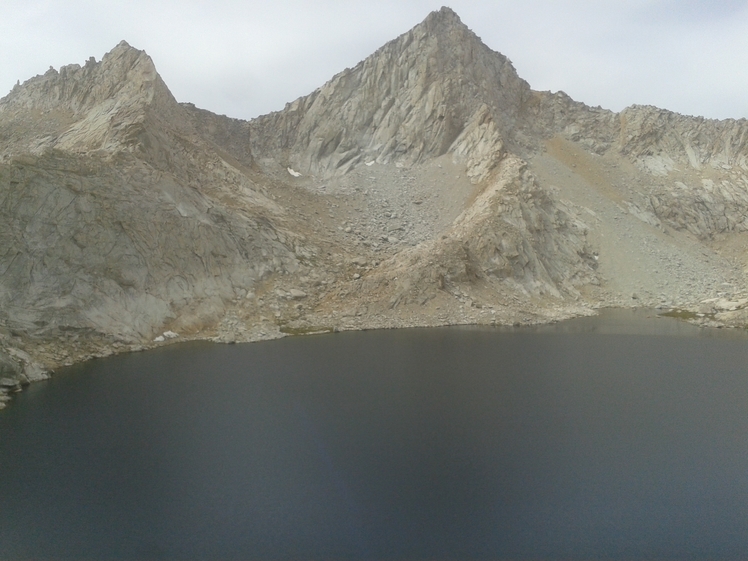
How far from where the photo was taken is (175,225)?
36.7 meters

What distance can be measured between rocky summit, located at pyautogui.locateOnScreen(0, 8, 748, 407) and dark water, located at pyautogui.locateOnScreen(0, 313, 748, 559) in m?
6.59

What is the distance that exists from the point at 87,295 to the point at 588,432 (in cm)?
2538

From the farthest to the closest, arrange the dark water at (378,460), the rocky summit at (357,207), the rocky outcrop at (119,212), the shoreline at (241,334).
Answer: the rocky summit at (357,207), the rocky outcrop at (119,212), the shoreline at (241,334), the dark water at (378,460)

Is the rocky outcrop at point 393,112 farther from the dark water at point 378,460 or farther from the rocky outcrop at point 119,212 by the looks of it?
the dark water at point 378,460

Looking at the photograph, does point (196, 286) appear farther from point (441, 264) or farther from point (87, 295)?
point (441, 264)

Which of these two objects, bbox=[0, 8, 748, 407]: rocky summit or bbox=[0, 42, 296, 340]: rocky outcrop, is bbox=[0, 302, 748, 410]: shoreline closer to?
bbox=[0, 8, 748, 407]: rocky summit

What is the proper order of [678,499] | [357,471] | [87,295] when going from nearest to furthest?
[678,499], [357,471], [87,295]

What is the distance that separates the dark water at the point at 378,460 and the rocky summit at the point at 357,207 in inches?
260

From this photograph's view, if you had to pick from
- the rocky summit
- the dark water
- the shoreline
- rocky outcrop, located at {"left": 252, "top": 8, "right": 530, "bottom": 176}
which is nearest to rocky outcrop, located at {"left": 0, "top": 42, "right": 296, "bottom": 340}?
the rocky summit

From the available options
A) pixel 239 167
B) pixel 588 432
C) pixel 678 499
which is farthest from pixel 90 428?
pixel 239 167

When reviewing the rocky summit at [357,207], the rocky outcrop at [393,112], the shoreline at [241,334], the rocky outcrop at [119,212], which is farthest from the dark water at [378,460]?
the rocky outcrop at [393,112]

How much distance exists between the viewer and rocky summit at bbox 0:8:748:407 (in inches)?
1249

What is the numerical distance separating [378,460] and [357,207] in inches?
1489

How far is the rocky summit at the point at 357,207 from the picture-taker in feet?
104
